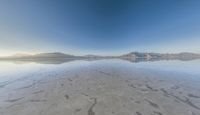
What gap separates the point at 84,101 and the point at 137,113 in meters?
2.46

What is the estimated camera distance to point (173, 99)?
564 cm

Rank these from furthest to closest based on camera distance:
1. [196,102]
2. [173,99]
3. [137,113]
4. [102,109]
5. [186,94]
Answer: [186,94] → [173,99] → [196,102] → [102,109] → [137,113]

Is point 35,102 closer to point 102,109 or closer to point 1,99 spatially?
point 1,99

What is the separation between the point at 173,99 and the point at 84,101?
4.34m

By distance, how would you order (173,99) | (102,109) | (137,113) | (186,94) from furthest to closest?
(186,94)
(173,99)
(102,109)
(137,113)

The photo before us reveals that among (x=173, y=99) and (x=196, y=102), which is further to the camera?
(x=173, y=99)

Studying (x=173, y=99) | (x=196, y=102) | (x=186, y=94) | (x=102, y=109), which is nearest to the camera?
(x=102, y=109)

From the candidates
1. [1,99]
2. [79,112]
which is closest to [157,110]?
[79,112]

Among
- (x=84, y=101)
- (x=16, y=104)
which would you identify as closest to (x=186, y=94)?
(x=84, y=101)

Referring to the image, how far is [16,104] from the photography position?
5.30 m

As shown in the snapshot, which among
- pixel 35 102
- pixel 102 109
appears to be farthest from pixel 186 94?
pixel 35 102

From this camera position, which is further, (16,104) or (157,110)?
(16,104)

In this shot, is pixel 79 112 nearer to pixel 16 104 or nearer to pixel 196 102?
pixel 16 104

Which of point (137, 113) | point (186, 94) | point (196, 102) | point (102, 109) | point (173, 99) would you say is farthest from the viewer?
point (186, 94)
